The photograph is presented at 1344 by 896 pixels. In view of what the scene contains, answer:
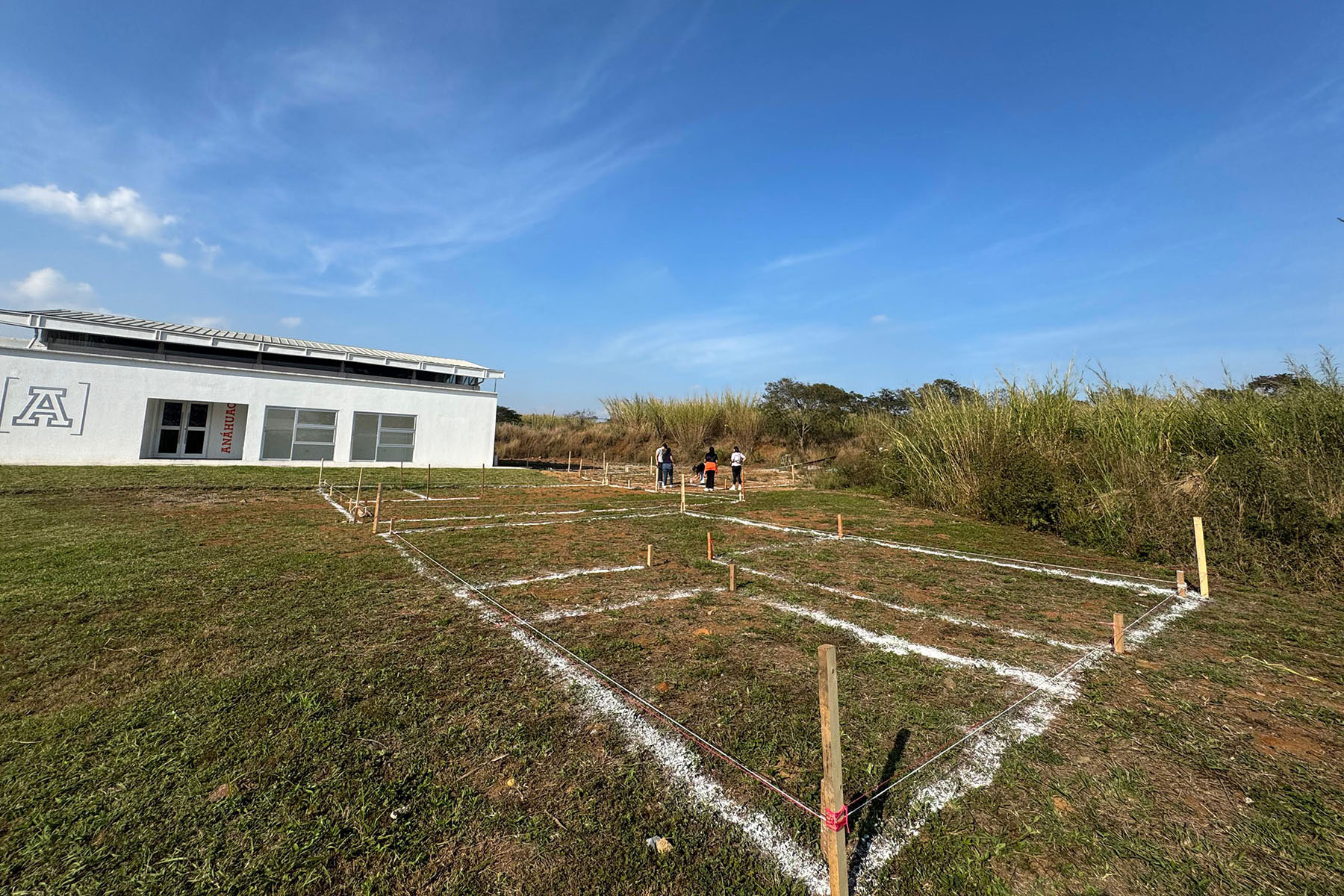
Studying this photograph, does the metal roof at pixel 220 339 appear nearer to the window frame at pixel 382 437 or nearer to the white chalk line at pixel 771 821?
the window frame at pixel 382 437

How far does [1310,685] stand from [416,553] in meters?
7.99

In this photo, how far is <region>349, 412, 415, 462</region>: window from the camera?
18750mm

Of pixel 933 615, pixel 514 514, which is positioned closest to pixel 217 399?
pixel 514 514

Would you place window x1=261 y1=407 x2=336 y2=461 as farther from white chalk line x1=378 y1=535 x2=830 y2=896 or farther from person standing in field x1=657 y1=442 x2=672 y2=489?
white chalk line x1=378 y1=535 x2=830 y2=896

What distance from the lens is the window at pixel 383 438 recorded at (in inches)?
738

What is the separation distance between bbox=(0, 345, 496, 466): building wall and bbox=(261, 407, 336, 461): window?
0.69 feet

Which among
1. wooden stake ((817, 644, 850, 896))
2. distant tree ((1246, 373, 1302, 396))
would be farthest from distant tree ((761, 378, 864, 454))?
wooden stake ((817, 644, 850, 896))

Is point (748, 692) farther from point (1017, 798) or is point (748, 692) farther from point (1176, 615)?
point (1176, 615)

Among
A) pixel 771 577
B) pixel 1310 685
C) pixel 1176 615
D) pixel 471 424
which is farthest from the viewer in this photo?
pixel 471 424

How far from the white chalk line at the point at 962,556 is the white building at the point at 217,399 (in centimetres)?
1456

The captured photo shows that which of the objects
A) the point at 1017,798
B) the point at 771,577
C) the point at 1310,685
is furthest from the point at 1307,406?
the point at 1017,798

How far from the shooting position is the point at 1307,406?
6.78 metres

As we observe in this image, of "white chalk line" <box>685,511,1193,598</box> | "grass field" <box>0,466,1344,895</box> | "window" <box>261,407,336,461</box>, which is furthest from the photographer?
"window" <box>261,407,336,461</box>

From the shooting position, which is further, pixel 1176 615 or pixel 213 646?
pixel 1176 615
